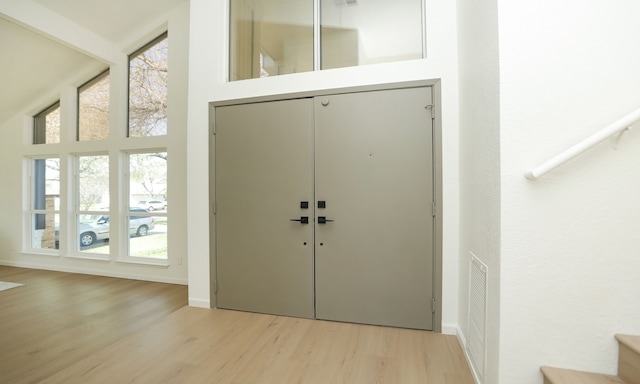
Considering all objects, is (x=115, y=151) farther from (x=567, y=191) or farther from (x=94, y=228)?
(x=567, y=191)

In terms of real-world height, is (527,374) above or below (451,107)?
below

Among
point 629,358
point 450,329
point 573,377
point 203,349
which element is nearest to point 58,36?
point 203,349

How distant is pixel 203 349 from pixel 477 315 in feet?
6.71

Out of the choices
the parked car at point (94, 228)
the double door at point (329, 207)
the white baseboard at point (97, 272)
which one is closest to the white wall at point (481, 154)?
the double door at point (329, 207)

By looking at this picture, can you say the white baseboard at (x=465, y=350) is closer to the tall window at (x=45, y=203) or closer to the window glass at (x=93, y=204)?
the window glass at (x=93, y=204)

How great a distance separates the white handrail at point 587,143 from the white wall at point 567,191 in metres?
0.10

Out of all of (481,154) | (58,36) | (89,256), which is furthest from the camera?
(89,256)

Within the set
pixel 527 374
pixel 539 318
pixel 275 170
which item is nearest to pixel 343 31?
pixel 275 170

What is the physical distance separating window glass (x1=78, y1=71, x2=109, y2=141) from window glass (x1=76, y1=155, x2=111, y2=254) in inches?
15.6

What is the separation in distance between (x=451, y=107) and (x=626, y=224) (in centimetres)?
137

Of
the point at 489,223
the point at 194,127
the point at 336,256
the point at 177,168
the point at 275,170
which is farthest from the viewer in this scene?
the point at 177,168

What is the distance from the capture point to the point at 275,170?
2652 mm

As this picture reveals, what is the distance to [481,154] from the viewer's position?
1695 mm

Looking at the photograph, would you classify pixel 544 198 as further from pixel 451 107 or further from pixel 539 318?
pixel 451 107
